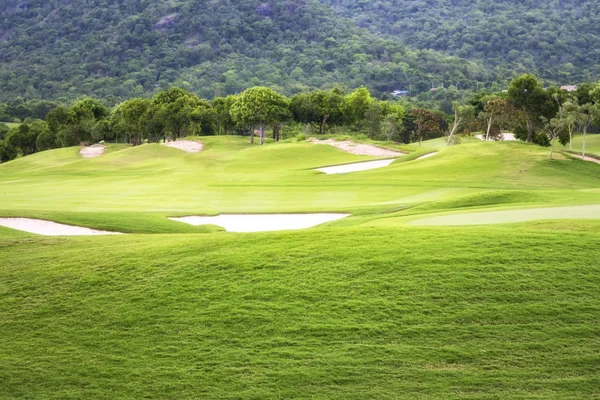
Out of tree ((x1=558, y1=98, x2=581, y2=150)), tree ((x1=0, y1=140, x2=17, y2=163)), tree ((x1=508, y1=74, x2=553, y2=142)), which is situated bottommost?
tree ((x1=0, y1=140, x2=17, y2=163))

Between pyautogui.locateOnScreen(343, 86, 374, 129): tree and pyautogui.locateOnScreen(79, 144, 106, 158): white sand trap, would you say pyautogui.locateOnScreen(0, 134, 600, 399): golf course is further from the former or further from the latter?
pyautogui.locateOnScreen(343, 86, 374, 129): tree

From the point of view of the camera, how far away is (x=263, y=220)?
27.4 meters

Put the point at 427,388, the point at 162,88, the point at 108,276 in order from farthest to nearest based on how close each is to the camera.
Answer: the point at 162,88
the point at 108,276
the point at 427,388

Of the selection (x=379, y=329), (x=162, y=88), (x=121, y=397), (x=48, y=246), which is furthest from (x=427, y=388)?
(x=162, y=88)

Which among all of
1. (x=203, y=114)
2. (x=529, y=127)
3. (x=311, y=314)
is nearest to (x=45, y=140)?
(x=203, y=114)

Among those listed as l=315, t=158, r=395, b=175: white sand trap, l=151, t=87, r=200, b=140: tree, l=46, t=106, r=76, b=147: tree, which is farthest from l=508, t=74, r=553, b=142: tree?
l=46, t=106, r=76, b=147: tree

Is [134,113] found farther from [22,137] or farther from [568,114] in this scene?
[568,114]

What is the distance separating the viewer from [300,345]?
9.48 metres

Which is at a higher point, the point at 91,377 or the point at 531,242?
the point at 531,242

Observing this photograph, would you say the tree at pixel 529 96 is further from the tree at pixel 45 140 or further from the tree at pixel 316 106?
the tree at pixel 45 140

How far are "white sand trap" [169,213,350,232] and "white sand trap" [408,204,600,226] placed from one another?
26.3 feet

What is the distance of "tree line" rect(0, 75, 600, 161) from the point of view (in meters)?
67.4

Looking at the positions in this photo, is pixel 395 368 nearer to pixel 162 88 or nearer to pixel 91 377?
pixel 91 377

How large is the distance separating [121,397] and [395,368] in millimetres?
3633
